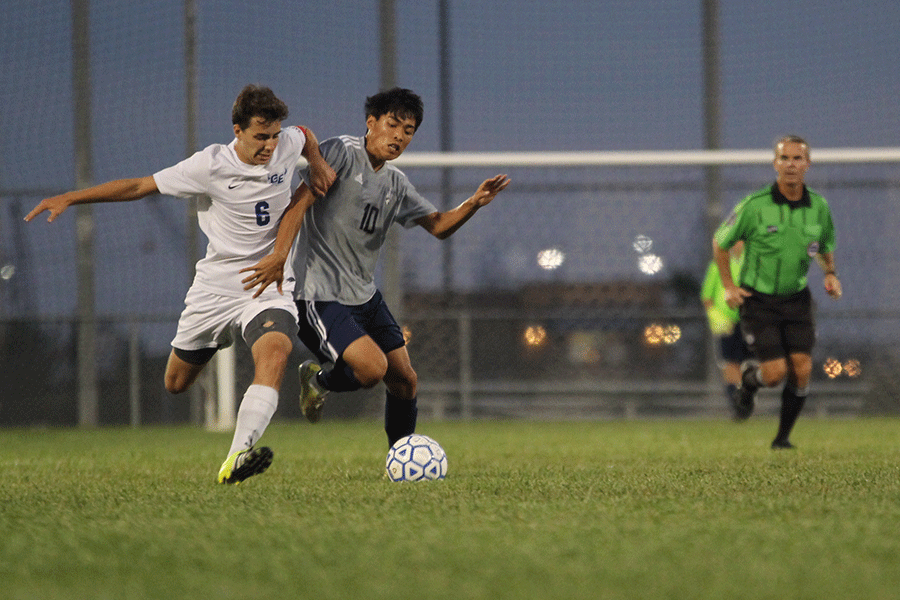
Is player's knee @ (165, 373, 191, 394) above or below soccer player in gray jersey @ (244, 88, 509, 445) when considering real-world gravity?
below

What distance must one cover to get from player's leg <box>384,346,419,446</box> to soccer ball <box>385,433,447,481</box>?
0.72 meters

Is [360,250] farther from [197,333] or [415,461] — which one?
[415,461]

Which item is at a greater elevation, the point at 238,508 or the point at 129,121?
the point at 129,121

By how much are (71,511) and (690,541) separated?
2189 millimetres

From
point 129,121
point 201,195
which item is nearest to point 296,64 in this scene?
point 129,121

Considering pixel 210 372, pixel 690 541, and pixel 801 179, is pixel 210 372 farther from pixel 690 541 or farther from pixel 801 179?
pixel 690 541

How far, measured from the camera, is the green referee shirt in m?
7.14

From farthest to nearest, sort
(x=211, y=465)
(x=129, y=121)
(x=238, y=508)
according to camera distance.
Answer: (x=129, y=121) < (x=211, y=465) < (x=238, y=508)

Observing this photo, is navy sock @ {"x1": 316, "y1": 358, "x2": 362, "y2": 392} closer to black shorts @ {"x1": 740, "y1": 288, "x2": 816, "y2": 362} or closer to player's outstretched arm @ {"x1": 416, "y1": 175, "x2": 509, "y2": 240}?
player's outstretched arm @ {"x1": 416, "y1": 175, "x2": 509, "y2": 240}

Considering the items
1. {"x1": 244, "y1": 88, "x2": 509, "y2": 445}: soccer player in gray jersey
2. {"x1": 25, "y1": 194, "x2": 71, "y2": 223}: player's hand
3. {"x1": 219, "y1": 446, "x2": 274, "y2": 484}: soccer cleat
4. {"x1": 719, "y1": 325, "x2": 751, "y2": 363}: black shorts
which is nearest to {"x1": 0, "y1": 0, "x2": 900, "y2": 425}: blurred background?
{"x1": 719, "y1": 325, "x2": 751, "y2": 363}: black shorts

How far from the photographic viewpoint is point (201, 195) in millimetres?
5258

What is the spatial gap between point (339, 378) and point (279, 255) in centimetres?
89

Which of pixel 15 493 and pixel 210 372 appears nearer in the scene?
pixel 15 493

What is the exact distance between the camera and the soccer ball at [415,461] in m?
4.93
